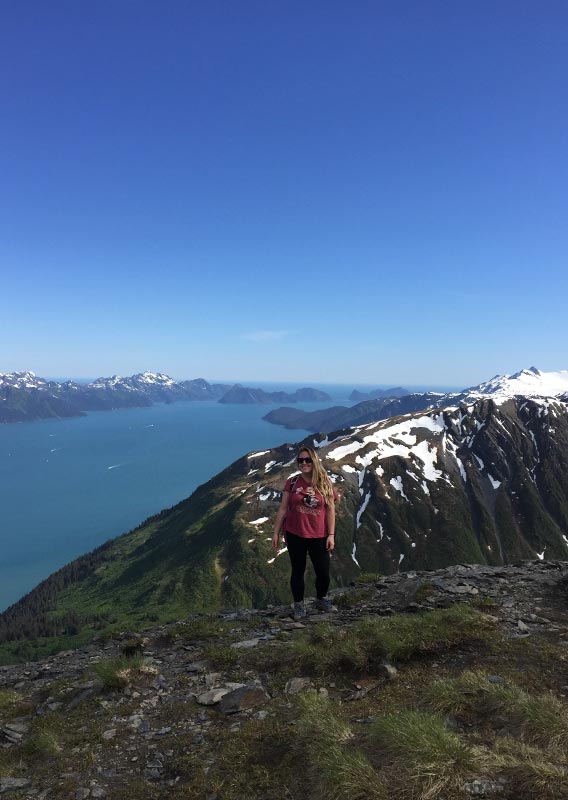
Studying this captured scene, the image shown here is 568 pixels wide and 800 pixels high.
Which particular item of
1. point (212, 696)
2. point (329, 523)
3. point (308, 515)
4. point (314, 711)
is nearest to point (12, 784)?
point (212, 696)

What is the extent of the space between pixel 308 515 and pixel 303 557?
1754mm

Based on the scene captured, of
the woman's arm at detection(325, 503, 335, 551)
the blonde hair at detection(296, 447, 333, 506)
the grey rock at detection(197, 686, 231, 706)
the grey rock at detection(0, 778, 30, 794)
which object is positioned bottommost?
the grey rock at detection(197, 686, 231, 706)

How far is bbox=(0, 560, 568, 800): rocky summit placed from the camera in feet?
16.8

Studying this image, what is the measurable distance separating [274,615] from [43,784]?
914cm

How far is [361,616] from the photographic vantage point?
43.1ft

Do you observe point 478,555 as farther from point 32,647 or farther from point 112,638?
point 112,638

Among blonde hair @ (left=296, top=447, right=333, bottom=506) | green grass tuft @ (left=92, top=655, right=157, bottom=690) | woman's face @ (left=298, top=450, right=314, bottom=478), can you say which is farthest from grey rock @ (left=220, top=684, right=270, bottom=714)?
woman's face @ (left=298, top=450, right=314, bottom=478)

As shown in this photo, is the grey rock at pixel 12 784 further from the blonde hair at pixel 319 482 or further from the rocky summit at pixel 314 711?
the blonde hair at pixel 319 482

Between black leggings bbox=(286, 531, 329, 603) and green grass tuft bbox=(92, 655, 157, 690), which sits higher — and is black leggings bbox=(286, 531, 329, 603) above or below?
above

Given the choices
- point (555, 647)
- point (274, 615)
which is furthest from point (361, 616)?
point (555, 647)

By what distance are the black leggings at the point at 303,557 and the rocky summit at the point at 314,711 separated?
1155 millimetres

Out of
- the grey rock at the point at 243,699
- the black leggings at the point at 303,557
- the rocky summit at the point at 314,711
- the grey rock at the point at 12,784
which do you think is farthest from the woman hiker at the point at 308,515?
the grey rock at the point at 12,784

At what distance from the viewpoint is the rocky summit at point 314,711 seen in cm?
512

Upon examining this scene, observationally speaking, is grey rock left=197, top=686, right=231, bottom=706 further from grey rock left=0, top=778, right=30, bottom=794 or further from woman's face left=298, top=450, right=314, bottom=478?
woman's face left=298, top=450, right=314, bottom=478
